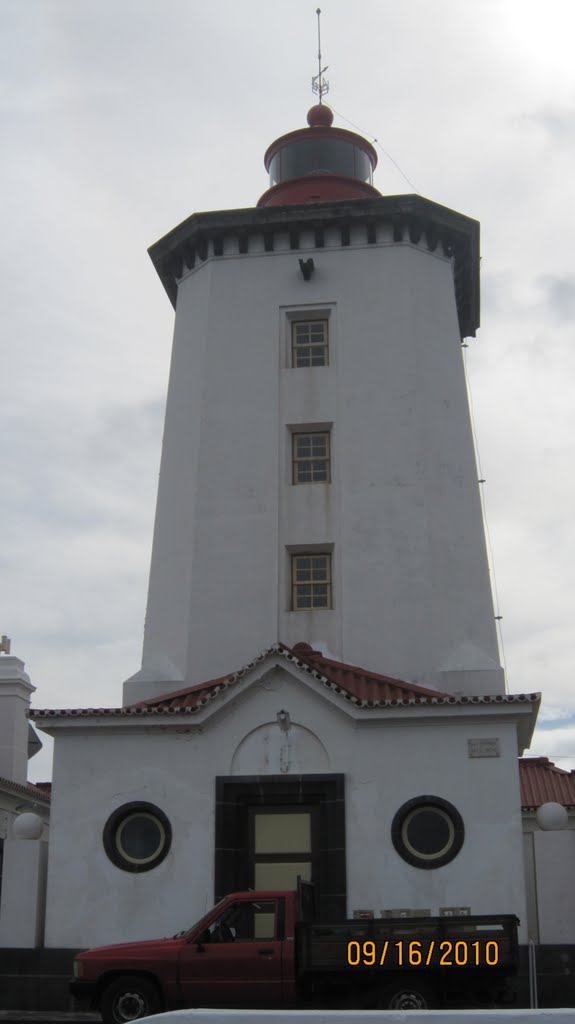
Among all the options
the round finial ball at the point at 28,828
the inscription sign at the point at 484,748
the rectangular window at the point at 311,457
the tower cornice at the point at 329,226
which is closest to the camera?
the inscription sign at the point at 484,748

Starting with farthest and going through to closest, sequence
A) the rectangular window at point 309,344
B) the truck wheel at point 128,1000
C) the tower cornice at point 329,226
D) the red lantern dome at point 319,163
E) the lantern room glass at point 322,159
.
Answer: the lantern room glass at point 322,159 → the red lantern dome at point 319,163 → the tower cornice at point 329,226 → the rectangular window at point 309,344 → the truck wheel at point 128,1000

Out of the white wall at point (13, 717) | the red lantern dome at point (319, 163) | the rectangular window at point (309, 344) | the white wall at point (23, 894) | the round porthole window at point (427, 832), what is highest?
the red lantern dome at point (319, 163)

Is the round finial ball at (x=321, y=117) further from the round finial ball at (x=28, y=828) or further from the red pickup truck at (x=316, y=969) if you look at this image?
the red pickup truck at (x=316, y=969)

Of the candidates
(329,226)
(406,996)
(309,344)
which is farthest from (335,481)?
(406,996)

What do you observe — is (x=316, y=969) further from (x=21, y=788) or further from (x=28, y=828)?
(x=21, y=788)

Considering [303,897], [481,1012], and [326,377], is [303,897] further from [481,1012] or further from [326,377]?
[326,377]

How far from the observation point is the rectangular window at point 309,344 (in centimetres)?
2425

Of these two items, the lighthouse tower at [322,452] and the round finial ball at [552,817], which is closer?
the round finial ball at [552,817]

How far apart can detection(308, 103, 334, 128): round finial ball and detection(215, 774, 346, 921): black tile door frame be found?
17.1m

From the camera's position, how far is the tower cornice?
24484 millimetres

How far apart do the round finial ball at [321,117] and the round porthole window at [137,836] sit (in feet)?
57.9

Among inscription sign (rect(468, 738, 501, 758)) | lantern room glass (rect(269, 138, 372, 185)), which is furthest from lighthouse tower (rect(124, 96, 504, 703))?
inscription sign (rect(468, 738, 501, 758))

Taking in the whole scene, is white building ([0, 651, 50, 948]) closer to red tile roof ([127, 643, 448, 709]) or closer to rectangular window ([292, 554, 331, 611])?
red tile roof ([127, 643, 448, 709])

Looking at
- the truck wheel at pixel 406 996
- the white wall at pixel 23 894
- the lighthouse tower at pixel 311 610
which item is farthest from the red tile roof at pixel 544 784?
the truck wheel at pixel 406 996
